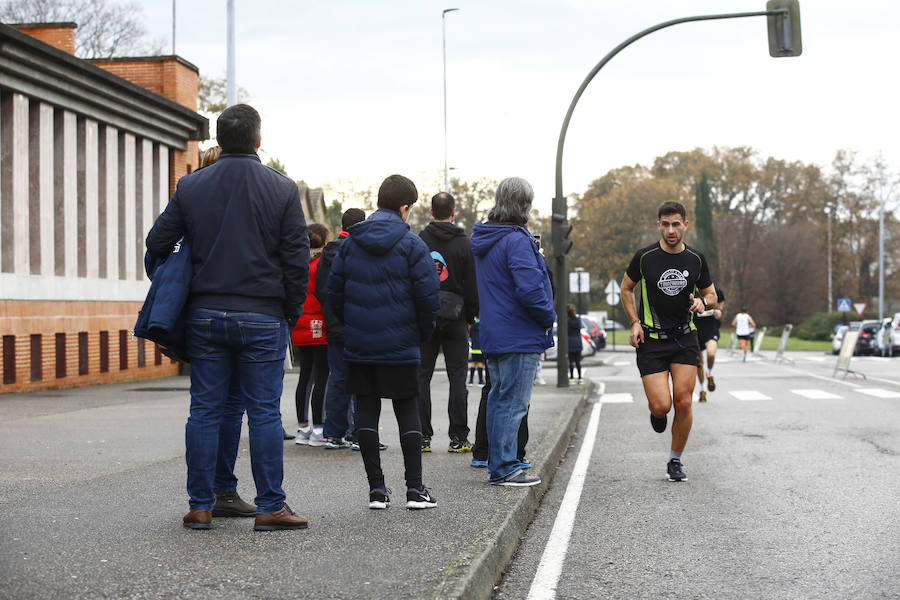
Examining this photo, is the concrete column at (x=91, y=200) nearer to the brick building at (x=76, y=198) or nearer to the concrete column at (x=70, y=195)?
the brick building at (x=76, y=198)

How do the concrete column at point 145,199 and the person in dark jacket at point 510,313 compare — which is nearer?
the person in dark jacket at point 510,313

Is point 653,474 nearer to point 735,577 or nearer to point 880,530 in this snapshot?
point 880,530

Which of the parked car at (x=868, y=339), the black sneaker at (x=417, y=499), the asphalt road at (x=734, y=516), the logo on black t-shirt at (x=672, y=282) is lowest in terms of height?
the parked car at (x=868, y=339)

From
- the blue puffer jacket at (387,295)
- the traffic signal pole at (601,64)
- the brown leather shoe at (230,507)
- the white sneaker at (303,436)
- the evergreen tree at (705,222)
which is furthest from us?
the evergreen tree at (705,222)

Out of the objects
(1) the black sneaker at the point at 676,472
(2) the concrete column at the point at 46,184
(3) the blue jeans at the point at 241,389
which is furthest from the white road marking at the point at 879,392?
(3) the blue jeans at the point at 241,389

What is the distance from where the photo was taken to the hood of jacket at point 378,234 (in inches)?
259

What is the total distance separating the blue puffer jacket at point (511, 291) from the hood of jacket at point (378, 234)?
1.01 meters

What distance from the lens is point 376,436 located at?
6754mm

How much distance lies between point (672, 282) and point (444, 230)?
174 cm

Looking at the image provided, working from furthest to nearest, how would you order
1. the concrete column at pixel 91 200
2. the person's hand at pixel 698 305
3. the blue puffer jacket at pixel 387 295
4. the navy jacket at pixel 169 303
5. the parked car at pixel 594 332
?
the parked car at pixel 594 332
the concrete column at pixel 91 200
the person's hand at pixel 698 305
the blue puffer jacket at pixel 387 295
the navy jacket at pixel 169 303

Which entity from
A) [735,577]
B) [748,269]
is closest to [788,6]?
[735,577]

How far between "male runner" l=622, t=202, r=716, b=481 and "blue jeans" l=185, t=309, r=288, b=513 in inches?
134

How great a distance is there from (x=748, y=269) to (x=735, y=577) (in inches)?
3309

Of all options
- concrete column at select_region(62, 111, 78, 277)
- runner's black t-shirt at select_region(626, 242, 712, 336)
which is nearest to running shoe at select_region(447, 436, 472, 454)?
runner's black t-shirt at select_region(626, 242, 712, 336)
